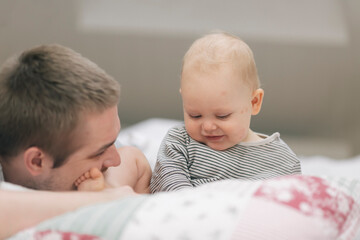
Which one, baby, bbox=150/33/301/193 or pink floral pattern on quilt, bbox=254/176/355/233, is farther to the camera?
baby, bbox=150/33/301/193

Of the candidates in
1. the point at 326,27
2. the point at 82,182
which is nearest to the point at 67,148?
the point at 82,182

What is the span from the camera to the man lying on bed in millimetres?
923

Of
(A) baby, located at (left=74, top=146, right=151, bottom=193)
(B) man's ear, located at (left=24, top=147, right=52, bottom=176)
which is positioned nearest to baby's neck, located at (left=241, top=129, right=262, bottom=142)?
(A) baby, located at (left=74, top=146, right=151, bottom=193)

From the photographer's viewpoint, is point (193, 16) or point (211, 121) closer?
point (211, 121)

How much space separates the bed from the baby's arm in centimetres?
37

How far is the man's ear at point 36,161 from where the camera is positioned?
3.11 feet

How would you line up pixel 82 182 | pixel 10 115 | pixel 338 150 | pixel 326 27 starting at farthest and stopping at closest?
pixel 338 150 → pixel 326 27 → pixel 82 182 → pixel 10 115

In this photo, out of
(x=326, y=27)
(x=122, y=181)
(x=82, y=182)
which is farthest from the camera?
(x=326, y=27)

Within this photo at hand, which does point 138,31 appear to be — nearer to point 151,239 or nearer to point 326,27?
point 326,27

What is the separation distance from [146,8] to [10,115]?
120 centimetres

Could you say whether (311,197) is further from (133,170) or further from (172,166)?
(133,170)

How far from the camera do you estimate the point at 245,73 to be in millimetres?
1143

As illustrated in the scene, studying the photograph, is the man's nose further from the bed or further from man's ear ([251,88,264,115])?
man's ear ([251,88,264,115])

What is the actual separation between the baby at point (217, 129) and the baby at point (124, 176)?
0.17 ft
